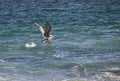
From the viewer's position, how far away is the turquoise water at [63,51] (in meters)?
17.9

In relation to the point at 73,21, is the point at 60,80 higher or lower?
higher

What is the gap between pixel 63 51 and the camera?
2348cm

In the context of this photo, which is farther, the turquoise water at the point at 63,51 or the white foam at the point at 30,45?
the white foam at the point at 30,45

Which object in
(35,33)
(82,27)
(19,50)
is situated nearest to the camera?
(19,50)

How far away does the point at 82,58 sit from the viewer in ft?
69.6

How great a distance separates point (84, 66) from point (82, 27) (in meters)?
15.1

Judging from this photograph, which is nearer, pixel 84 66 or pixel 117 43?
pixel 84 66

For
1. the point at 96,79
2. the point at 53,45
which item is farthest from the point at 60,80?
the point at 53,45

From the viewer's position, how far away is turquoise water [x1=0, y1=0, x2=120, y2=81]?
17891mm

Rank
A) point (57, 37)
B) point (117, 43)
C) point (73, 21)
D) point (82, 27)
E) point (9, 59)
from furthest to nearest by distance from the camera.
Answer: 1. point (73, 21)
2. point (82, 27)
3. point (57, 37)
4. point (117, 43)
5. point (9, 59)

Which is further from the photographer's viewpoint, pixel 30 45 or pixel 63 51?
pixel 30 45

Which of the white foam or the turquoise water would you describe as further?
the white foam

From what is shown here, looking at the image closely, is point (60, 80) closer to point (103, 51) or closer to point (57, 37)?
point (103, 51)

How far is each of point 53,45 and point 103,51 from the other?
376 centimetres
